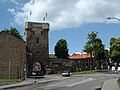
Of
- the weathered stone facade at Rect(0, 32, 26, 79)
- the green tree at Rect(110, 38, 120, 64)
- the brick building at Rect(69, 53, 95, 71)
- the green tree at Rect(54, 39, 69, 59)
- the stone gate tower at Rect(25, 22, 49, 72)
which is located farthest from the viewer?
the brick building at Rect(69, 53, 95, 71)

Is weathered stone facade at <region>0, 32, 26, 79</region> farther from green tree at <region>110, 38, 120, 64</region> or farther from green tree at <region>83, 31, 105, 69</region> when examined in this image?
green tree at <region>110, 38, 120, 64</region>

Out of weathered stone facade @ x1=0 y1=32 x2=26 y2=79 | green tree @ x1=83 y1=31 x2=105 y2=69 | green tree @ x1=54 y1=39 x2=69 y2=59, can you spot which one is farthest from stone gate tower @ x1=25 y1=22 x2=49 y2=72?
green tree @ x1=54 y1=39 x2=69 y2=59

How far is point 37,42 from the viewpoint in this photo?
363ft


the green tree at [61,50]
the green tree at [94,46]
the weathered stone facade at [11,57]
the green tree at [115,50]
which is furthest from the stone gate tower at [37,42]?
the green tree at [61,50]

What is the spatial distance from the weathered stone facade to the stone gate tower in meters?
26.3

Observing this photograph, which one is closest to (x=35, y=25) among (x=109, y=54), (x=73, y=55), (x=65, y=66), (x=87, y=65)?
(x=65, y=66)

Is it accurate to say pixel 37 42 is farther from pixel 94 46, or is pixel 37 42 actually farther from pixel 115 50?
pixel 115 50

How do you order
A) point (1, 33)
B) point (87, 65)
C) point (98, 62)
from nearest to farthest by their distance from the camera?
point (1, 33) → point (98, 62) → point (87, 65)

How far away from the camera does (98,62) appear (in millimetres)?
119688

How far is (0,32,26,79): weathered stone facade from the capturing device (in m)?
77.8

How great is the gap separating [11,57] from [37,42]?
3114 cm

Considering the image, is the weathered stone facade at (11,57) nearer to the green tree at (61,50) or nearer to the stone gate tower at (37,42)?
the stone gate tower at (37,42)

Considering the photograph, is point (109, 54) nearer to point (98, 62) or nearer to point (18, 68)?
point (98, 62)

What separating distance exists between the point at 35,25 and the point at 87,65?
1852 inches
